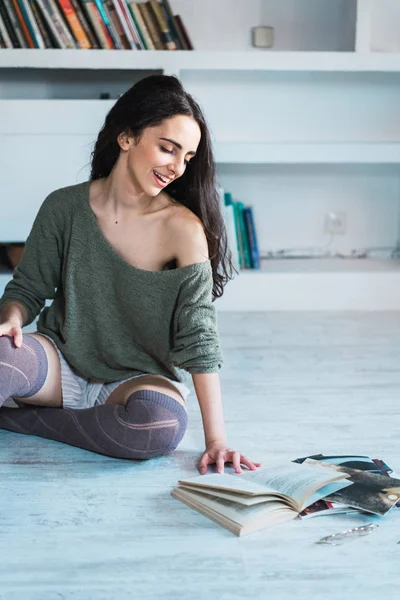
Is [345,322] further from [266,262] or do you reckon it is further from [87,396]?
[87,396]

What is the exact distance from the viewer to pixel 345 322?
3.28 m

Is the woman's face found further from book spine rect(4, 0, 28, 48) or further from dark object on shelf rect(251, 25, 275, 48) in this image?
dark object on shelf rect(251, 25, 275, 48)

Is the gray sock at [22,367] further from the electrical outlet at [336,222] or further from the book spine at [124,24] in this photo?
the electrical outlet at [336,222]

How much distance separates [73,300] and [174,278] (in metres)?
0.23

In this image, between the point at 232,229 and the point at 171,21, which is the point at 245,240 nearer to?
the point at 232,229

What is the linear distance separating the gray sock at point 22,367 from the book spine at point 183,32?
1834 millimetres

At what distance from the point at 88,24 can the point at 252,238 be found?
3.37ft

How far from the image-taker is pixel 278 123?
148 inches

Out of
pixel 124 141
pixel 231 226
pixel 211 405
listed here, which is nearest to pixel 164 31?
pixel 231 226

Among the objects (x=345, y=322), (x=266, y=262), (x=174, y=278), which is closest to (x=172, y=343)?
(x=174, y=278)

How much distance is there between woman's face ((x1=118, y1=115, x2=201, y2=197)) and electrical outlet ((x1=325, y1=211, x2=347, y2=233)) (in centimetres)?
212

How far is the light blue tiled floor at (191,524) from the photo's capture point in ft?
4.31

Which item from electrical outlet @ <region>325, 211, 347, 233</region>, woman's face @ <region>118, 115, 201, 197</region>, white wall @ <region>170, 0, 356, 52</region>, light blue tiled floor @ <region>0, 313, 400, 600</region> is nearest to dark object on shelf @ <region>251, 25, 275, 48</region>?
white wall @ <region>170, 0, 356, 52</region>

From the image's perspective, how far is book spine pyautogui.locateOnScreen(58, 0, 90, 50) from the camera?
10.7 ft
